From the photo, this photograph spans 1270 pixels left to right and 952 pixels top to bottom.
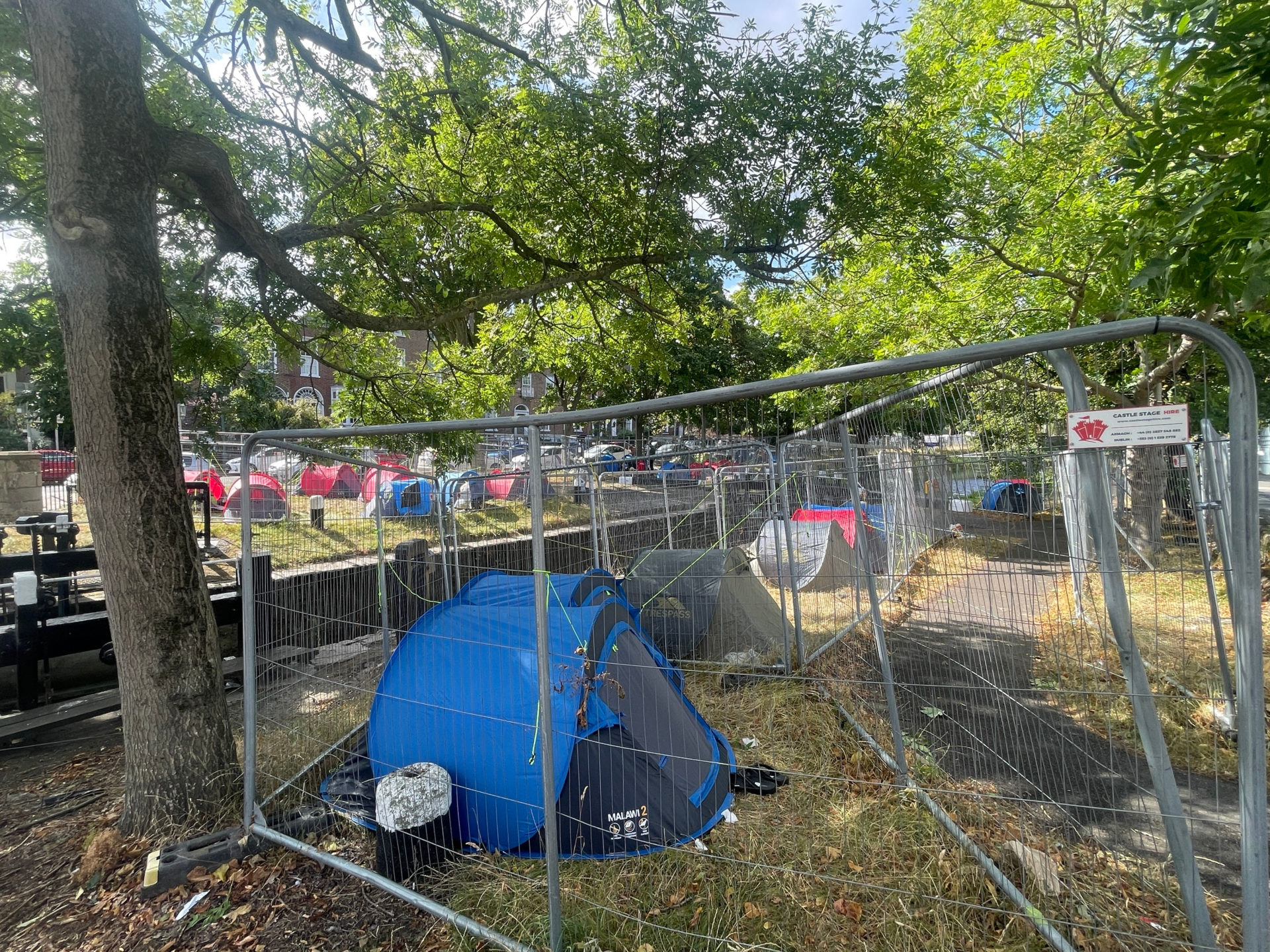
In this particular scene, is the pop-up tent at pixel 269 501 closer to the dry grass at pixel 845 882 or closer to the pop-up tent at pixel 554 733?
the pop-up tent at pixel 554 733

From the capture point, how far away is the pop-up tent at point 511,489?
12.8 feet

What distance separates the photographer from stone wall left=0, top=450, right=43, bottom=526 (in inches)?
451

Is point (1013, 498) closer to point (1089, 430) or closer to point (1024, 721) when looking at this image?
point (1089, 430)

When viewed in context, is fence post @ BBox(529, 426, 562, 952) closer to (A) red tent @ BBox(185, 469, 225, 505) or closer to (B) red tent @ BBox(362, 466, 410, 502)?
(B) red tent @ BBox(362, 466, 410, 502)

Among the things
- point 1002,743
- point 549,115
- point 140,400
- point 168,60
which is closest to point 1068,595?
point 1002,743

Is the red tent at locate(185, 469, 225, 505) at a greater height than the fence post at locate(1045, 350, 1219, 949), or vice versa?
the red tent at locate(185, 469, 225, 505)

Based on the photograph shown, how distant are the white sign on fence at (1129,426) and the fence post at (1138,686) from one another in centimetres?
20

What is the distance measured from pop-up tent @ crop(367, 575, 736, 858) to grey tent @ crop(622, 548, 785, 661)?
1.58 metres

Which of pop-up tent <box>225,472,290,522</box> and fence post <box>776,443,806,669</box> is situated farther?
fence post <box>776,443,806,669</box>

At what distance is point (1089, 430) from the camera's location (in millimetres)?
1704

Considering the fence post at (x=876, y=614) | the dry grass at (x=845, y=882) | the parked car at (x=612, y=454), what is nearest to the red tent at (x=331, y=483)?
the dry grass at (x=845, y=882)

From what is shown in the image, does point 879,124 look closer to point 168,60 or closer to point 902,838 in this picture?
point 902,838

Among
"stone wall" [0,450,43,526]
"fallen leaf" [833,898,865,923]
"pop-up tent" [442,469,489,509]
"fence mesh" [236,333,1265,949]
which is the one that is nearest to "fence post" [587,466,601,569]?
"fence mesh" [236,333,1265,949]

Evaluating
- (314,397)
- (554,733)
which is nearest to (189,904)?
(554,733)
